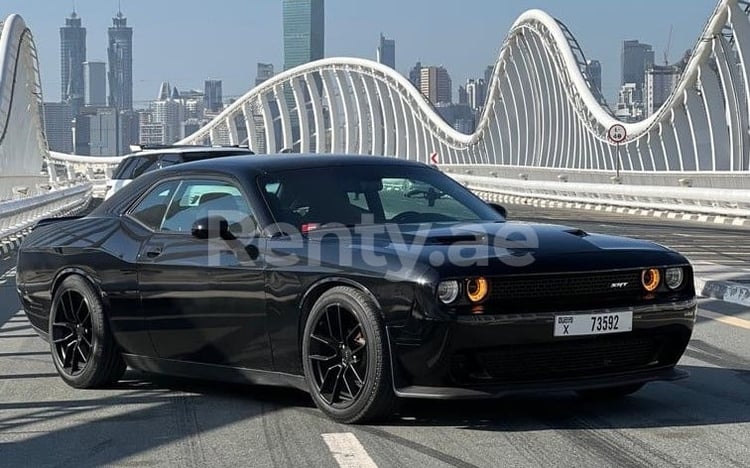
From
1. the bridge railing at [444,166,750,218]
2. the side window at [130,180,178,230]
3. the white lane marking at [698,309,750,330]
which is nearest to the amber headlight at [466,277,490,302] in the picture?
the side window at [130,180,178,230]

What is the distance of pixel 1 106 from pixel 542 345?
53952 millimetres

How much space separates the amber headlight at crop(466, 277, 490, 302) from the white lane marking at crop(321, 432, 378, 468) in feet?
2.69

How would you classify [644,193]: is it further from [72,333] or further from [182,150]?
[72,333]

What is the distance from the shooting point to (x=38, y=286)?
29.2 ft

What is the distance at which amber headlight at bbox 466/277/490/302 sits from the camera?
653cm

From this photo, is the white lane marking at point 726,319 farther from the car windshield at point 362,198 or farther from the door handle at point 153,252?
the door handle at point 153,252

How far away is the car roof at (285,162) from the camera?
7.95 m

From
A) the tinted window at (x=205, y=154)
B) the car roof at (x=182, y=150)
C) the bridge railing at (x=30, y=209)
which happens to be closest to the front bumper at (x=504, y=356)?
the tinted window at (x=205, y=154)

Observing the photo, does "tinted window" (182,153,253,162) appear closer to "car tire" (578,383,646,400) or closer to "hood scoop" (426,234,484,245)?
"car tire" (578,383,646,400)

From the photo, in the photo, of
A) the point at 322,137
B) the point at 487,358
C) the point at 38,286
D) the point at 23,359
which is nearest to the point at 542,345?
the point at 487,358

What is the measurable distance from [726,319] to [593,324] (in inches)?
206

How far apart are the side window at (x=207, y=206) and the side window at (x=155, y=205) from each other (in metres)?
0.06

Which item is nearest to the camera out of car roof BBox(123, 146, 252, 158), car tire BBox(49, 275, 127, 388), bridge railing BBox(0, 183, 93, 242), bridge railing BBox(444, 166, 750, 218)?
car tire BBox(49, 275, 127, 388)

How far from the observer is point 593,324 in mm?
6707
